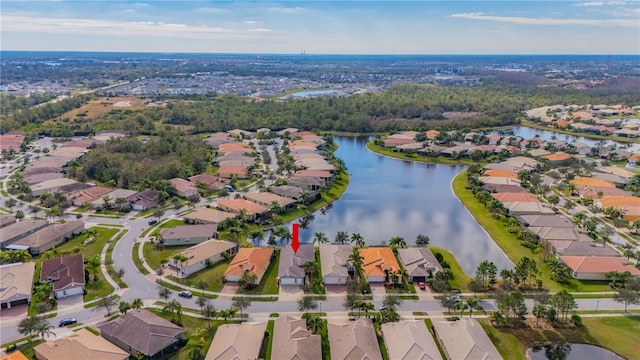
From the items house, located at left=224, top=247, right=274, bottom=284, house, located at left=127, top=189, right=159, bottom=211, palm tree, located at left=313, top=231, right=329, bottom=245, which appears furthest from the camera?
house, located at left=127, top=189, right=159, bottom=211

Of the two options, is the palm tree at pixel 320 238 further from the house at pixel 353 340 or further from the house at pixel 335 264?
the house at pixel 353 340

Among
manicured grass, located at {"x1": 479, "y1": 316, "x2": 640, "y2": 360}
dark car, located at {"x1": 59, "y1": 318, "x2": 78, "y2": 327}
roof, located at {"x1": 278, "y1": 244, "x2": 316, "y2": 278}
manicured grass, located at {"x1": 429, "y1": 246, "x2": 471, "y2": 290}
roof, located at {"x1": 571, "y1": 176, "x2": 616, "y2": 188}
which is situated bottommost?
manicured grass, located at {"x1": 479, "y1": 316, "x2": 640, "y2": 360}

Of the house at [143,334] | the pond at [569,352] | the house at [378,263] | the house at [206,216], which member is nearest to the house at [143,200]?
the house at [206,216]

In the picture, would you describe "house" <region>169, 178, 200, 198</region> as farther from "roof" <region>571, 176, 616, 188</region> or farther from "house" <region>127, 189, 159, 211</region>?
"roof" <region>571, 176, 616, 188</region>

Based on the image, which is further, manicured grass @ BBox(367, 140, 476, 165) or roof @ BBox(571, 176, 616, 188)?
manicured grass @ BBox(367, 140, 476, 165)

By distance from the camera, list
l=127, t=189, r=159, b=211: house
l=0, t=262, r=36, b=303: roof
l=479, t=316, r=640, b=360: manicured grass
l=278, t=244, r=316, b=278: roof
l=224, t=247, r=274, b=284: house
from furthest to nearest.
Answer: l=127, t=189, r=159, b=211: house < l=224, t=247, r=274, b=284: house < l=278, t=244, r=316, b=278: roof < l=0, t=262, r=36, b=303: roof < l=479, t=316, r=640, b=360: manicured grass

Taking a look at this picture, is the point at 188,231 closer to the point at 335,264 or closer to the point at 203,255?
the point at 203,255

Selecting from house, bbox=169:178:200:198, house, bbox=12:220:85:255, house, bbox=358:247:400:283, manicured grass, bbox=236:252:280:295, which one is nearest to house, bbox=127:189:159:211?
house, bbox=169:178:200:198
